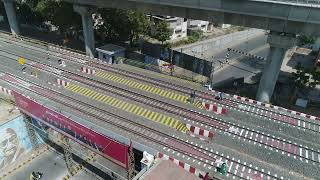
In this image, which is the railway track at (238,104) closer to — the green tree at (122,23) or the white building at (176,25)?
the green tree at (122,23)

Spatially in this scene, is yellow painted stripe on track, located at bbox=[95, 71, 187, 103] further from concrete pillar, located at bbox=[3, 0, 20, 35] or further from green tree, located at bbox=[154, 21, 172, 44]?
concrete pillar, located at bbox=[3, 0, 20, 35]

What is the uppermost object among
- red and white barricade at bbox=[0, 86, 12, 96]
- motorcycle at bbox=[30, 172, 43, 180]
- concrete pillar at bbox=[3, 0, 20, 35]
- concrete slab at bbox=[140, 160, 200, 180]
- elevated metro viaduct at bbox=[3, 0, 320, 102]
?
elevated metro viaduct at bbox=[3, 0, 320, 102]

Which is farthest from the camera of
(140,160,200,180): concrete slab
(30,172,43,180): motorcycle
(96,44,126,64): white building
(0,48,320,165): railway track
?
(96,44,126,64): white building

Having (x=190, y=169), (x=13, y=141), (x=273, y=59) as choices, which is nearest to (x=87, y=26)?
(x=13, y=141)

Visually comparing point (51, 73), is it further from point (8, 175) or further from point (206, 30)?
point (206, 30)

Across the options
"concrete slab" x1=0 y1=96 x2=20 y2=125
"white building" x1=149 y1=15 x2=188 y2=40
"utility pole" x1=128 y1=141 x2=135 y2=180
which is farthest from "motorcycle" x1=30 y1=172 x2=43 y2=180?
"white building" x1=149 y1=15 x2=188 y2=40

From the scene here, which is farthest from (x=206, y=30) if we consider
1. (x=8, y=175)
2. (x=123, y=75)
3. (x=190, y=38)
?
(x=8, y=175)
